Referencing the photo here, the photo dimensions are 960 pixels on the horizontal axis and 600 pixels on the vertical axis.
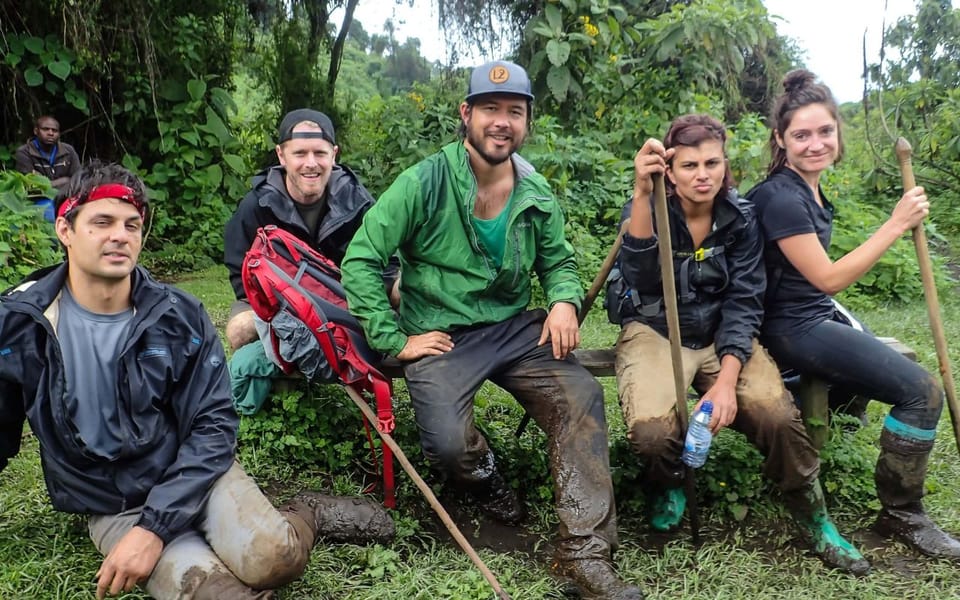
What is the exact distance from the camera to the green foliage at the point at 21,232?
6312 mm

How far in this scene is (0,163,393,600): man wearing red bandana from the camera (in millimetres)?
2590

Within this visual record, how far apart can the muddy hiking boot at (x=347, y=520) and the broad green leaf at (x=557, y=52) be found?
5.97 metres

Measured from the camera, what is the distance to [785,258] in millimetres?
3383

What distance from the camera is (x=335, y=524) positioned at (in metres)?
3.28

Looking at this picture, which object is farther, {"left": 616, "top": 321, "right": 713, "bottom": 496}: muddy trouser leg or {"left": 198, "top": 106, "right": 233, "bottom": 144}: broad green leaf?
{"left": 198, "top": 106, "right": 233, "bottom": 144}: broad green leaf

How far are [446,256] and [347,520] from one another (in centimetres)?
117

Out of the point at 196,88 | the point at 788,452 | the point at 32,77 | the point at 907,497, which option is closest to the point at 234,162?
the point at 196,88

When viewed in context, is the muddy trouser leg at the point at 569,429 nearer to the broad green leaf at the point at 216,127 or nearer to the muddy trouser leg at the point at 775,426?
the muddy trouser leg at the point at 775,426

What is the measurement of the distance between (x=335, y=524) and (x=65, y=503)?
1009 mm

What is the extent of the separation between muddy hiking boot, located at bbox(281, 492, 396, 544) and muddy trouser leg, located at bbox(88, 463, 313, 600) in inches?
15.7

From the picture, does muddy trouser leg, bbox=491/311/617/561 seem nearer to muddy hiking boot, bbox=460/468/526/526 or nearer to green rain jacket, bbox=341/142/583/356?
green rain jacket, bbox=341/142/583/356

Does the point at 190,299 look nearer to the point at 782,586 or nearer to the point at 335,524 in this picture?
the point at 335,524

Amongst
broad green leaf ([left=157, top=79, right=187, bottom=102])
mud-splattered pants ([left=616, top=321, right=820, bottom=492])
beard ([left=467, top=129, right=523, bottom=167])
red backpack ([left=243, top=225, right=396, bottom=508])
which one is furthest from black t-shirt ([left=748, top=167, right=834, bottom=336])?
broad green leaf ([left=157, top=79, right=187, bottom=102])

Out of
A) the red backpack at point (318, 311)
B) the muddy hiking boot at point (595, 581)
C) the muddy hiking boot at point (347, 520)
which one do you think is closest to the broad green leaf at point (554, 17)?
the red backpack at point (318, 311)
